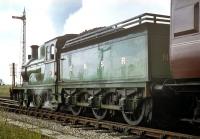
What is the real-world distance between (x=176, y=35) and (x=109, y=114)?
564cm

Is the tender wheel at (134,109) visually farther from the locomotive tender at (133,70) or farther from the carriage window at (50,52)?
the carriage window at (50,52)

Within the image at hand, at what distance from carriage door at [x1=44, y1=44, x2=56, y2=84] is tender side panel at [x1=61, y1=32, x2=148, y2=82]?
114 cm

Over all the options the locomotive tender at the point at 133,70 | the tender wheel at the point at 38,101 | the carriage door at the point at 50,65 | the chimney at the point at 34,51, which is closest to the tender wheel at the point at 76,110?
the locomotive tender at the point at 133,70

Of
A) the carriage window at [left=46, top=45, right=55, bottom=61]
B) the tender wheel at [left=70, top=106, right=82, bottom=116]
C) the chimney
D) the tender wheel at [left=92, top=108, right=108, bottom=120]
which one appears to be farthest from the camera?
the chimney

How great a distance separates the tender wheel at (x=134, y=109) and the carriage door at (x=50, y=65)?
6009 mm

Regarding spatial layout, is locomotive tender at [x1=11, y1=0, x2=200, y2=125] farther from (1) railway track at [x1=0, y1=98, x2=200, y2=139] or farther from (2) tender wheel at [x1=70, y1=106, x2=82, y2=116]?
(1) railway track at [x1=0, y1=98, x2=200, y2=139]

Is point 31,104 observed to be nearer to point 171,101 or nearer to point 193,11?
point 171,101

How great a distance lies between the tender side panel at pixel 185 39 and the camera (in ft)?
27.0

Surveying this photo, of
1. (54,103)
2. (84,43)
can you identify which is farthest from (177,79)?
(54,103)

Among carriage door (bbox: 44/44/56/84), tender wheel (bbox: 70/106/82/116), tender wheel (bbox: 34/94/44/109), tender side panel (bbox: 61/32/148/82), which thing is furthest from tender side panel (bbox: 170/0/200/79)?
tender wheel (bbox: 34/94/44/109)

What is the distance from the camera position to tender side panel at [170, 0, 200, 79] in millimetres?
8219


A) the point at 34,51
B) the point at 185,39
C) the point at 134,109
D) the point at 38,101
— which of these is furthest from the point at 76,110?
the point at 185,39

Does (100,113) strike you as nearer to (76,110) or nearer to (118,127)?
(76,110)

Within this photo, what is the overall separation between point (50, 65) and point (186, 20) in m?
10.5
